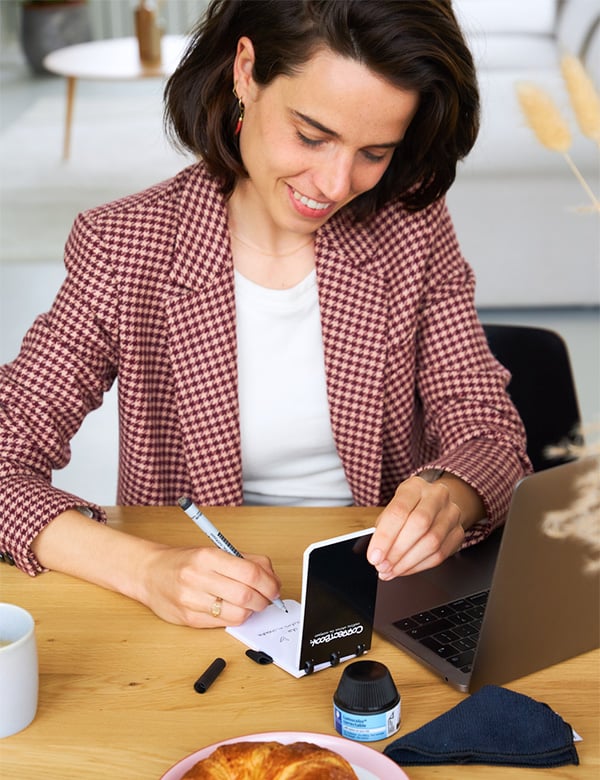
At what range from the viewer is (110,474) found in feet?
10.6

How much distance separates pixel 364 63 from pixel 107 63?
494 centimetres

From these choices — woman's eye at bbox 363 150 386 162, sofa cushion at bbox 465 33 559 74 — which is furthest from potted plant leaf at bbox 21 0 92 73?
woman's eye at bbox 363 150 386 162

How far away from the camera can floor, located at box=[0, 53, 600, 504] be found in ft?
10.6

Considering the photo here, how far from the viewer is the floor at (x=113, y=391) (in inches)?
128

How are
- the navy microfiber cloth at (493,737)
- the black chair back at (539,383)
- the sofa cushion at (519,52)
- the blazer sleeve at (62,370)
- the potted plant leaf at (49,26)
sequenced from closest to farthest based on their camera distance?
the navy microfiber cloth at (493,737) < the blazer sleeve at (62,370) < the black chair back at (539,383) < the sofa cushion at (519,52) < the potted plant leaf at (49,26)

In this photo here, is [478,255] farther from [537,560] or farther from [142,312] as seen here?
[537,560]

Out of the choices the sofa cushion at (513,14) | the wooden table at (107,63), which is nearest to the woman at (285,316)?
the wooden table at (107,63)

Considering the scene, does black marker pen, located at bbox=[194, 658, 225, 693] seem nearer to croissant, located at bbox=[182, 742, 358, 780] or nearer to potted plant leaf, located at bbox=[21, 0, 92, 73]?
croissant, located at bbox=[182, 742, 358, 780]

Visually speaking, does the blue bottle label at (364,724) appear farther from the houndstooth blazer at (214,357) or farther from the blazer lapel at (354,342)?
the blazer lapel at (354,342)

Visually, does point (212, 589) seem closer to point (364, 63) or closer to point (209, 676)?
point (209, 676)

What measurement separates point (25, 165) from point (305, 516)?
17.0 ft

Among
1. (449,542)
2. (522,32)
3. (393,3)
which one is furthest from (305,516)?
(522,32)

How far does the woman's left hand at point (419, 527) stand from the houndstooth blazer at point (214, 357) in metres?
0.06

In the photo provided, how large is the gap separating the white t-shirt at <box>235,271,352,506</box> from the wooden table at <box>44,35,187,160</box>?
404cm
